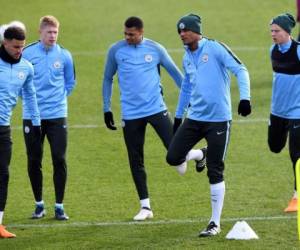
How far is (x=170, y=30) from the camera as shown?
27.1 meters

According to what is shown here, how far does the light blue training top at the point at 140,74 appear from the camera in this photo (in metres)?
12.6

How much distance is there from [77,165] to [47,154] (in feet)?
3.12

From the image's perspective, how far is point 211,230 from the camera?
11516 mm

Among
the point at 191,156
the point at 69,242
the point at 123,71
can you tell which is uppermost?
the point at 123,71

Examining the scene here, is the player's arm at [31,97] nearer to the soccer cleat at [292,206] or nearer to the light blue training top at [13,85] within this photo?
the light blue training top at [13,85]

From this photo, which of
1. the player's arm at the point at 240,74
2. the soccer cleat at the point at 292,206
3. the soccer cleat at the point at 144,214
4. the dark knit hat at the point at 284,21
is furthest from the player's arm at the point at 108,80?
the soccer cleat at the point at 292,206

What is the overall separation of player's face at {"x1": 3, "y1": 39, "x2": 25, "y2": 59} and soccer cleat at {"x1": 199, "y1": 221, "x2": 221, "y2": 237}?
2.88 metres

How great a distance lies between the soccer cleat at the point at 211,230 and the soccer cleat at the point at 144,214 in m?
1.09

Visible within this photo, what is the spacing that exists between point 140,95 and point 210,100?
4.22ft

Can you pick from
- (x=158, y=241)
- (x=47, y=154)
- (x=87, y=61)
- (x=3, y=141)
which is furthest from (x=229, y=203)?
(x=87, y=61)

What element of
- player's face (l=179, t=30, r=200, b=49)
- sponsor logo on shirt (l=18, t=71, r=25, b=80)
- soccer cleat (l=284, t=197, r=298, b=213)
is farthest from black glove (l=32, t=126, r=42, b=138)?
soccer cleat (l=284, t=197, r=298, b=213)

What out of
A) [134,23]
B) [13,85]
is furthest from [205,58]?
[13,85]

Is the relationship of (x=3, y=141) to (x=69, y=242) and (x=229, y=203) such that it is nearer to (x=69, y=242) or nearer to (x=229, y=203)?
(x=69, y=242)

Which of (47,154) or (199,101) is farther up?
(199,101)
